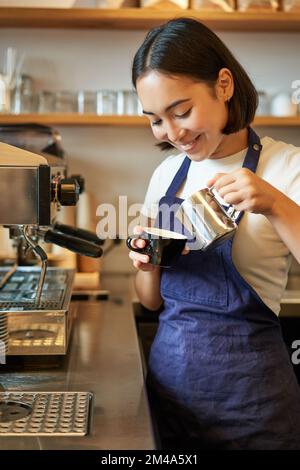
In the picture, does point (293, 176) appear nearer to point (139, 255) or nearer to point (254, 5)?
point (139, 255)

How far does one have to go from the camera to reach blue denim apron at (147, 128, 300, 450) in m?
1.22

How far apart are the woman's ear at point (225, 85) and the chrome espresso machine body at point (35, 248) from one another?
334 mm

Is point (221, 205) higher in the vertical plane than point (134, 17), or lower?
lower

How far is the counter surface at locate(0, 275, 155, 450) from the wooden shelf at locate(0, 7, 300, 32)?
106cm

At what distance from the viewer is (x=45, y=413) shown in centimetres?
102

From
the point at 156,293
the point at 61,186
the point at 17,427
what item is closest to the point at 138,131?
the point at 156,293

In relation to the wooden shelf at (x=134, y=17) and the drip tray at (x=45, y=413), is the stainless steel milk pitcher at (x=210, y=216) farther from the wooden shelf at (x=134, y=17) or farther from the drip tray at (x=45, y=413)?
the wooden shelf at (x=134, y=17)

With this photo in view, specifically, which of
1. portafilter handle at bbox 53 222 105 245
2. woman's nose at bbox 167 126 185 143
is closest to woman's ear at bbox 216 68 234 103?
woman's nose at bbox 167 126 185 143

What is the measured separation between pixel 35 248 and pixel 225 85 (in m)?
0.51

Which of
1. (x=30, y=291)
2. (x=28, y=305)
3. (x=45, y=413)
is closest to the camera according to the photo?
(x=45, y=413)

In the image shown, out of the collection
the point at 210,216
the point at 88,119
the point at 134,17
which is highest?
the point at 134,17

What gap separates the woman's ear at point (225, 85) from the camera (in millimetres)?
1207

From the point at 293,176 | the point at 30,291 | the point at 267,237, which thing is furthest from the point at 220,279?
the point at 30,291
